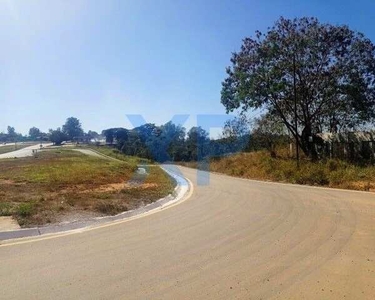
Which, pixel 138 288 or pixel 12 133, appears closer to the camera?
pixel 138 288

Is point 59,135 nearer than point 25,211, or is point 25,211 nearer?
point 25,211

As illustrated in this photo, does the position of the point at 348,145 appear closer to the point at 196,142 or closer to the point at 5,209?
the point at 5,209

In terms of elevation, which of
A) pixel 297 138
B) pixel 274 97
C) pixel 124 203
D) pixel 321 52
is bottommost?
pixel 124 203

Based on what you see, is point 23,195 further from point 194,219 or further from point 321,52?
point 321,52

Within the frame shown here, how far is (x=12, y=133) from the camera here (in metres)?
174

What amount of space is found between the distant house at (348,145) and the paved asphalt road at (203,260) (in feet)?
62.9

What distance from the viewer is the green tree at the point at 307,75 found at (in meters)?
26.4

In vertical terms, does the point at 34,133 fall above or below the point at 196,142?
above

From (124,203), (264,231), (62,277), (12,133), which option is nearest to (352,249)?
(264,231)

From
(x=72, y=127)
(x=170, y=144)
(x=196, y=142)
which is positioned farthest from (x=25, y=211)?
(x=72, y=127)

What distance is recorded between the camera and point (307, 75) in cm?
2756

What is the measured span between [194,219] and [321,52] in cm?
Result: 2215

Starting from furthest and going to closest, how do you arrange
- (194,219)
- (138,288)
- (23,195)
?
1. (23,195)
2. (194,219)
3. (138,288)

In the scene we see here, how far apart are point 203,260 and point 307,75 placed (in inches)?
989
